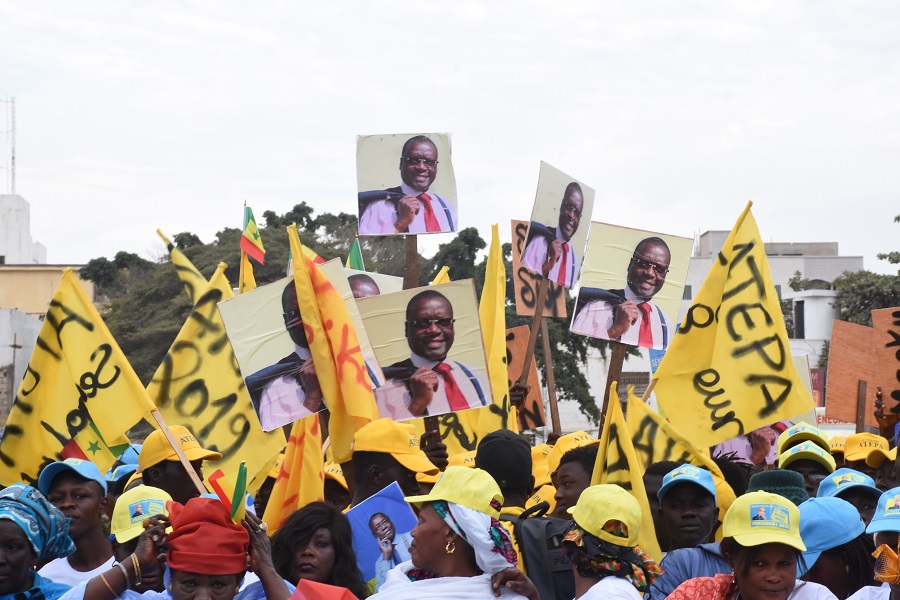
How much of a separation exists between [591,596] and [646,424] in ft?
8.99

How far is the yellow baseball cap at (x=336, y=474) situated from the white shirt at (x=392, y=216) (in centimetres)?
306

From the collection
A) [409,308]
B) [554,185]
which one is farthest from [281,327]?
[554,185]

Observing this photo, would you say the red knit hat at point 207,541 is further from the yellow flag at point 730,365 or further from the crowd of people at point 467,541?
the yellow flag at point 730,365

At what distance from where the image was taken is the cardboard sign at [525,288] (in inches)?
432

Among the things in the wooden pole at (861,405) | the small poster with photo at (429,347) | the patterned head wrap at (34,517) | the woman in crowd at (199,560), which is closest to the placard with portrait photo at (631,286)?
the wooden pole at (861,405)

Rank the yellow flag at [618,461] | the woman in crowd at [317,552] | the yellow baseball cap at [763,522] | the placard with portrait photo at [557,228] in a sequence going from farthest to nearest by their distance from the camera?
the placard with portrait photo at [557,228] → the yellow flag at [618,461] → the woman in crowd at [317,552] → the yellow baseball cap at [763,522]

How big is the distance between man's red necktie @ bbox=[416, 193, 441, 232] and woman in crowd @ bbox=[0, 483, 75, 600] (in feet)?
19.1

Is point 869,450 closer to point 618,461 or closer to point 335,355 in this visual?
point 618,461

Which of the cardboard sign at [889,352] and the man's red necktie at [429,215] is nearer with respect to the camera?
the cardboard sign at [889,352]

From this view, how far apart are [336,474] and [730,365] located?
8.31 feet

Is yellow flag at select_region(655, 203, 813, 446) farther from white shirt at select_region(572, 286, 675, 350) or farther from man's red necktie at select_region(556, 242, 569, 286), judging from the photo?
man's red necktie at select_region(556, 242, 569, 286)

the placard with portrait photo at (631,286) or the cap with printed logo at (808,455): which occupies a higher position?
the placard with portrait photo at (631,286)

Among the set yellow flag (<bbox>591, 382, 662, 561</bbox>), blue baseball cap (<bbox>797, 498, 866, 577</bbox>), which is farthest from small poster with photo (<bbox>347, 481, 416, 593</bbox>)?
blue baseball cap (<bbox>797, 498, 866, 577</bbox>)

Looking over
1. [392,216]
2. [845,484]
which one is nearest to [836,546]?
[845,484]
